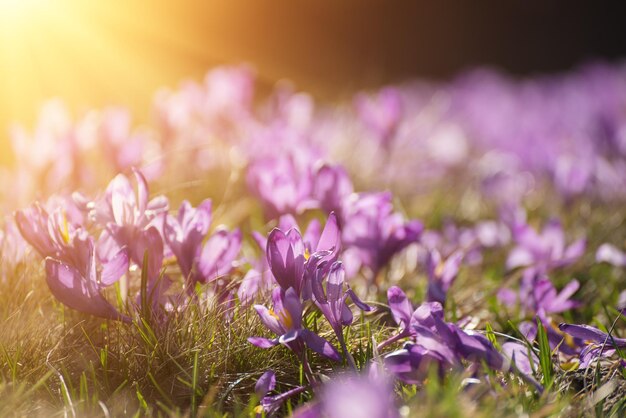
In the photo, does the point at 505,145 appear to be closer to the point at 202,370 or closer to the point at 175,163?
the point at 175,163

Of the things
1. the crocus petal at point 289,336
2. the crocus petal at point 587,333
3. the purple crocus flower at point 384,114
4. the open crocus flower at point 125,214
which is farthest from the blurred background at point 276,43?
the crocus petal at point 587,333

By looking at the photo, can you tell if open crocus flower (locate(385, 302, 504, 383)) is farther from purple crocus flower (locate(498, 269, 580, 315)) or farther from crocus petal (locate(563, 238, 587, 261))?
crocus petal (locate(563, 238, 587, 261))

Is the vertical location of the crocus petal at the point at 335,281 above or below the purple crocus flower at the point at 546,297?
above

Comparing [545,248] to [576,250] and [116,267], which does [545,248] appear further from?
[116,267]

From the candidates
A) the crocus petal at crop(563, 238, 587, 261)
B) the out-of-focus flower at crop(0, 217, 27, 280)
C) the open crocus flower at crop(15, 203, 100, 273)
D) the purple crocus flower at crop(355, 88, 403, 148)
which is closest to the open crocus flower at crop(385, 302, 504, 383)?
the open crocus flower at crop(15, 203, 100, 273)

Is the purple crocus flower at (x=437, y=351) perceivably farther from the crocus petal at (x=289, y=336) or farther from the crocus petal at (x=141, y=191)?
the crocus petal at (x=141, y=191)

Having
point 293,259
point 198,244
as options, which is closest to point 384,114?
point 198,244
